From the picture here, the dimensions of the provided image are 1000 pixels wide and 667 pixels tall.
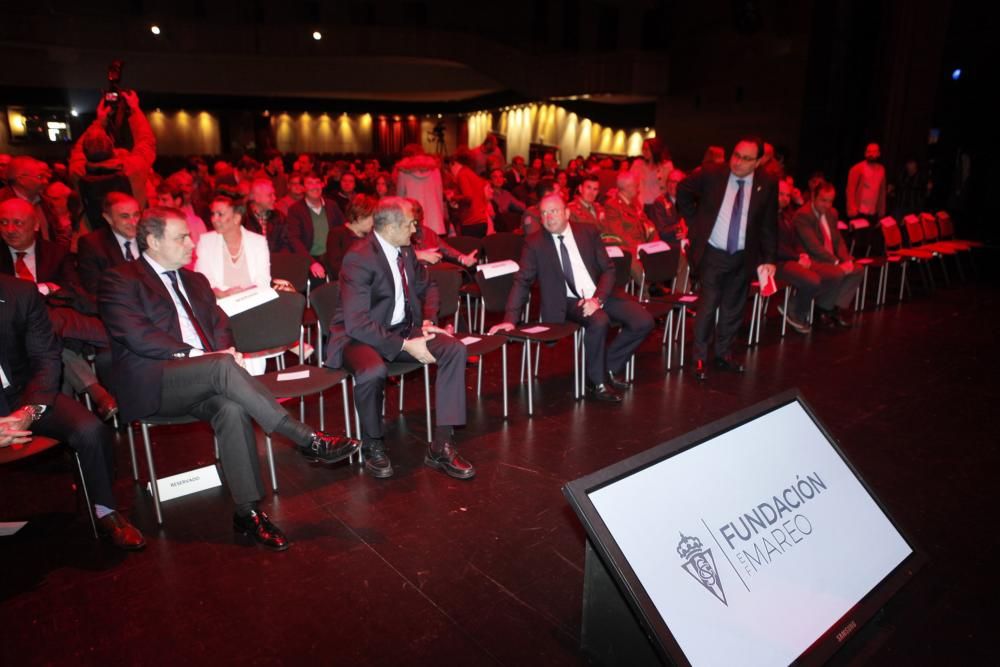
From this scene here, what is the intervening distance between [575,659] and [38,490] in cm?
283

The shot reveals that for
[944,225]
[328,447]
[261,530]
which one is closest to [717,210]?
[328,447]

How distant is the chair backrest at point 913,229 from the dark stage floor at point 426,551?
372 cm

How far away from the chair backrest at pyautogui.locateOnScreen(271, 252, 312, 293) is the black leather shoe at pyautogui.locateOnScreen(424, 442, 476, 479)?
2.03 m

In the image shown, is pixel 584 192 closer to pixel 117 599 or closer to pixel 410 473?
pixel 410 473

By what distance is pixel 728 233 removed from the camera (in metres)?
4.82

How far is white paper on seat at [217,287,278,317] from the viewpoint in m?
3.41

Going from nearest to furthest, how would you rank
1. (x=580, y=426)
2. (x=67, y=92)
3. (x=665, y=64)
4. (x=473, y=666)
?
(x=473, y=666) < (x=580, y=426) < (x=665, y=64) < (x=67, y=92)

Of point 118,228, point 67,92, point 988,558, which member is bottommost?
point 988,558

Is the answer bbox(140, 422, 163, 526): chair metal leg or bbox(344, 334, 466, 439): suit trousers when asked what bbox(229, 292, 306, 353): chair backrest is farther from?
bbox(140, 422, 163, 526): chair metal leg

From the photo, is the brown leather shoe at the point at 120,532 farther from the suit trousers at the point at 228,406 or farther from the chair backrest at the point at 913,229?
the chair backrest at the point at 913,229

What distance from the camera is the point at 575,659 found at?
220 centimetres

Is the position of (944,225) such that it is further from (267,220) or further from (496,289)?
(267,220)

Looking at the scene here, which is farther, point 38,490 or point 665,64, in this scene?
point 665,64

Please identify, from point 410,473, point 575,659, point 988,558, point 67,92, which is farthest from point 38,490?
point 67,92
